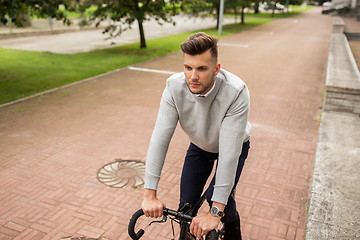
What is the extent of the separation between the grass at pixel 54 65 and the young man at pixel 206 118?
743 centimetres

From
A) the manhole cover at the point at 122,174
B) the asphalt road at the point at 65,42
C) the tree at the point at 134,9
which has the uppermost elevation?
the tree at the point at 134,9

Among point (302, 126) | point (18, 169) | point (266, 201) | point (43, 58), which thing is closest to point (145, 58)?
point (43, 58)

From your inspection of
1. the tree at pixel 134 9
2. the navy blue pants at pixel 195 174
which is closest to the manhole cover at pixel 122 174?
the navy blue pants at pixel 195 174

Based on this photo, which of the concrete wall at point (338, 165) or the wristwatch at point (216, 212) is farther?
the concrete wall at point (338, 165)

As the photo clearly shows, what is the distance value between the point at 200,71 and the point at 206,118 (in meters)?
0.39

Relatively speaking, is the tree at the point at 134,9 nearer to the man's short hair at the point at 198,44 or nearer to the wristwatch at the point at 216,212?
the man's short hair at the point at 198,44

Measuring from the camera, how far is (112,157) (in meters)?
5.45

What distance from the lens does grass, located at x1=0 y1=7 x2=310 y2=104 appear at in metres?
9.80

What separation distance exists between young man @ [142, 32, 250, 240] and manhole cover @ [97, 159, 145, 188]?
251cm

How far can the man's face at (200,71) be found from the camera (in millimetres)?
1969

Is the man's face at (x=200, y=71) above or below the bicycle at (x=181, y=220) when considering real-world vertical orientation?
above

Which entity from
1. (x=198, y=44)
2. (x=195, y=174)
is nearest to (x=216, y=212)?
(x=195, y=174)

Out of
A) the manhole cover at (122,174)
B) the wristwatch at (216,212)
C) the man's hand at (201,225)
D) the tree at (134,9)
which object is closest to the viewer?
the man's hand at (201,225)

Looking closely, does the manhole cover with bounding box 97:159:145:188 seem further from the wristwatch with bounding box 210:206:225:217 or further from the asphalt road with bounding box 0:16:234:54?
the asphalt road with bounding box 0:16:234:54
